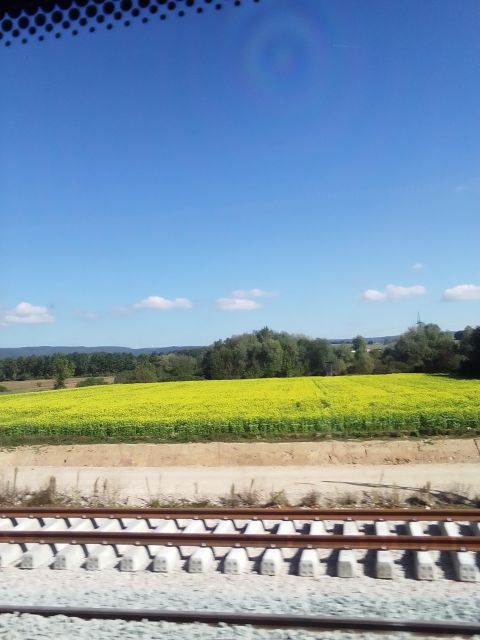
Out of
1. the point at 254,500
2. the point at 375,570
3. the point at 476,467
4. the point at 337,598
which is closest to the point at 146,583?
the point at 337,598

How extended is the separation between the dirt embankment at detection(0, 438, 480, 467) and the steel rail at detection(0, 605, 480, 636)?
12873 mm

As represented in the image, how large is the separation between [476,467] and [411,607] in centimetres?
1173

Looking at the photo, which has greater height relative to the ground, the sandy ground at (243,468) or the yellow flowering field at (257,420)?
the yellow flowering field at (257,420)

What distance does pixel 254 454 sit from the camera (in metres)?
20.1

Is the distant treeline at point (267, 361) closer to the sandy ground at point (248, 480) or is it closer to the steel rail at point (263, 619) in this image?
the sandy ground at point (248, 480)

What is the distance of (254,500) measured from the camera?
12.0 m

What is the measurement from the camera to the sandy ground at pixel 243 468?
14.2 meters

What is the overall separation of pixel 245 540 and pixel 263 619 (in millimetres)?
2260

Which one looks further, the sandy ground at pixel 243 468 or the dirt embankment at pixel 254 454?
the dirt embankment at pixel 254 454

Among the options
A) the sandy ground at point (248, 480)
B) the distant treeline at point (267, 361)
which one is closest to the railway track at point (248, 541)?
the sandy ground at point (248, 480)

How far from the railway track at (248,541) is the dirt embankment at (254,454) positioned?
927cm

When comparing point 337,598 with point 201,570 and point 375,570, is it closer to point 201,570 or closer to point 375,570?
point 375,570

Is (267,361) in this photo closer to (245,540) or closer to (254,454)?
(254,454)

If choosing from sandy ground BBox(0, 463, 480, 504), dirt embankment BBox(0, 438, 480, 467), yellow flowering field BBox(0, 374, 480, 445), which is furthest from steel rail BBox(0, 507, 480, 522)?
yellow flowering field BBox(0, 374, 480, 445)
